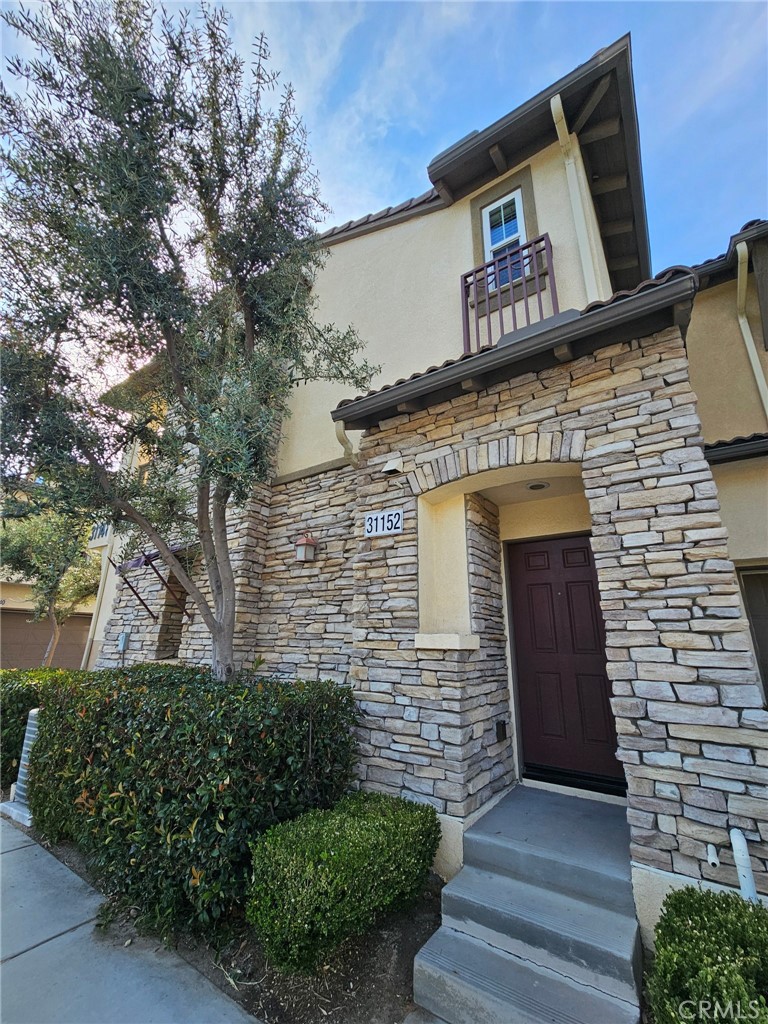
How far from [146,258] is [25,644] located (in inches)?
535

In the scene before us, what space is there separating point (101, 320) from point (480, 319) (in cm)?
452

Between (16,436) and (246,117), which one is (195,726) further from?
(246,117)

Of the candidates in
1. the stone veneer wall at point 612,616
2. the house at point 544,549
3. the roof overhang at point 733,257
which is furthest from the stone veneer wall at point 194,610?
the roof overhang at point 733,257

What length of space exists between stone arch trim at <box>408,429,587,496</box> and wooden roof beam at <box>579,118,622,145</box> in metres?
4.66

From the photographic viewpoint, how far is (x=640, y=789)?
279 centimetres

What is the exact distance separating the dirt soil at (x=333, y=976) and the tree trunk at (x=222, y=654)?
6.25 ft

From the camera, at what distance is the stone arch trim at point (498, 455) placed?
141 inches

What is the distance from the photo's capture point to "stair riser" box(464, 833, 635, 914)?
277 cm

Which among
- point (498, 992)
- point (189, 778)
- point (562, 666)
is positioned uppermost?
point (562, 666)

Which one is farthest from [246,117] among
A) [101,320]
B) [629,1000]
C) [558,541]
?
[629,1000]

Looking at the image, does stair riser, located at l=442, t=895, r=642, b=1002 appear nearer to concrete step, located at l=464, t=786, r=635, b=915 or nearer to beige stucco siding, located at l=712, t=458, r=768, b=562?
concrete step, located at l=464, t=786, r=635, b=915

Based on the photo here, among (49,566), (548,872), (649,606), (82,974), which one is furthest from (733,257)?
(49,566)

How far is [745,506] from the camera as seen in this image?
4211mm

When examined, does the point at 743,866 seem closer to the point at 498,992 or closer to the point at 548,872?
the point at 548,872
